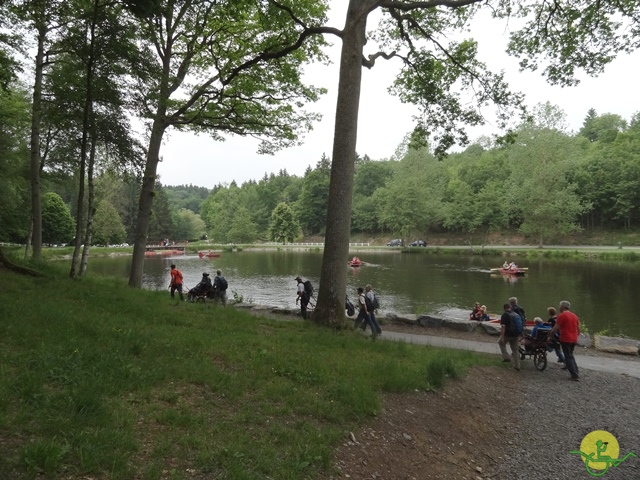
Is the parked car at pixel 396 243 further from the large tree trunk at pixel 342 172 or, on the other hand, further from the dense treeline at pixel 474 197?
the large tree trunk at pixel 342 172

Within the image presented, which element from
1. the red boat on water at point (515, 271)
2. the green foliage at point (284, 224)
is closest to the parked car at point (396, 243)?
the green foliage at point (284, 224)

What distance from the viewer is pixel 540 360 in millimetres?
8984

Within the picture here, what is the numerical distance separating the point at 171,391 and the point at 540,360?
8.33m

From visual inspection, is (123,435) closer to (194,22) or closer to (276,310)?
(276,310)

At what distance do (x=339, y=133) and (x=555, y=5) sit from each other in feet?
22.3

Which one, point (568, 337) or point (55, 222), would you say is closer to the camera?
point (568, 337)

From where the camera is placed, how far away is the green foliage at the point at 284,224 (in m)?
86.6

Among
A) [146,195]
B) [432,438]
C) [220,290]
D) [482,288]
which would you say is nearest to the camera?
[432,438]

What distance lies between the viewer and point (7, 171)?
67.9ft

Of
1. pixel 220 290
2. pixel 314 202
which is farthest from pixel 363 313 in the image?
pixel 314 202

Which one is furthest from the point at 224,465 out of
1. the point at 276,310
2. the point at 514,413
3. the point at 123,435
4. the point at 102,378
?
the point at 276,310

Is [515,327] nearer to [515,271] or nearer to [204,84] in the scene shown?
[204,84]

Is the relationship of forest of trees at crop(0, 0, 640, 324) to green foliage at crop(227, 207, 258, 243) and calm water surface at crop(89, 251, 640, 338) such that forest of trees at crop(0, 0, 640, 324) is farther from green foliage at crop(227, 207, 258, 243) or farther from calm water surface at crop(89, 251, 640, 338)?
green foliage at crop(227, 207, 258, 243)

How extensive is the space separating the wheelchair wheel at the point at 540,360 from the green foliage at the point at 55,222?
60040mm
